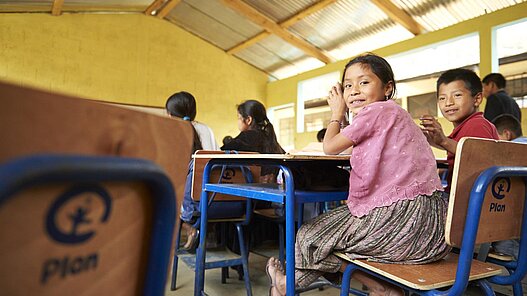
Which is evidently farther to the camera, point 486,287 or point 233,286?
point 233,286

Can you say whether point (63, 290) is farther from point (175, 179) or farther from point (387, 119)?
point (387, 119)

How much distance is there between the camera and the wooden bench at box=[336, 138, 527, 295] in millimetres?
835

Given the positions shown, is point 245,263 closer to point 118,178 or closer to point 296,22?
point 118,178

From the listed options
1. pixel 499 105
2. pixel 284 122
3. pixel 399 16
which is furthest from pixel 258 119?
pixel 284 122

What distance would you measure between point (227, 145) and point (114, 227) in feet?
6.28

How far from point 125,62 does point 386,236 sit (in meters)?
7.12

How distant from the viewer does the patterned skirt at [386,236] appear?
3.26ft

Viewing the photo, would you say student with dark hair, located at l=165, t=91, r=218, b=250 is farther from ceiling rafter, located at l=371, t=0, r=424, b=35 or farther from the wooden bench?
ceiling rafter, located at l=371, t=0, r=424, b=35

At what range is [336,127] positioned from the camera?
1.24 metres

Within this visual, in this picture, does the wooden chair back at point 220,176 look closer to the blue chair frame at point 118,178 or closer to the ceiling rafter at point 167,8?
the blue chair frame at point 118,178

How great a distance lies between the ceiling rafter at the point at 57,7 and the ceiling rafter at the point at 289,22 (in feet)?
11.7

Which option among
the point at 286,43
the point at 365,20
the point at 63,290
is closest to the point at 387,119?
the point at 63,290

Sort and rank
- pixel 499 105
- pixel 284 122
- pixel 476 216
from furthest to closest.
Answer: pixel 284 122, pixel 499 105, pixel 476 216

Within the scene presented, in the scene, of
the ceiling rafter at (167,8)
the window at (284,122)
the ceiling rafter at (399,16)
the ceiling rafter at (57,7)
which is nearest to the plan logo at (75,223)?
the ceiling rafter at (399,16)
